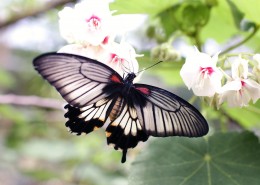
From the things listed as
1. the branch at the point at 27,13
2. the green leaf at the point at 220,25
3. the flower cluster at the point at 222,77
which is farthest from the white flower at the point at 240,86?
the branch at the point at 27,13

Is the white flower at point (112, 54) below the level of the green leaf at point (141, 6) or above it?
below

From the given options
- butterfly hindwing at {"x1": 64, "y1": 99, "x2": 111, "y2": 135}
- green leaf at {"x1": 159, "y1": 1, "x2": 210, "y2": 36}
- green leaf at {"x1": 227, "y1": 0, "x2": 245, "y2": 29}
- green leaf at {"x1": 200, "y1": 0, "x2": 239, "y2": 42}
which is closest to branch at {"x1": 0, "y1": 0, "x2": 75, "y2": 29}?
green leaf at {"x1": 200, "y1": 0, "x2": 239, "y2": 42}

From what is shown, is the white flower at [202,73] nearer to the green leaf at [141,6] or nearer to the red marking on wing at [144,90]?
the red marking on wing at [144,90]

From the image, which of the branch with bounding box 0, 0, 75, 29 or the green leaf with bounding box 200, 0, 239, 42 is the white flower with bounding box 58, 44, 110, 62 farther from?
the branch with bounding box 0, 0, 75, 29

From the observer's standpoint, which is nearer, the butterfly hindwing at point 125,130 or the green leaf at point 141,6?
the butterfly hindwing at point 125,130

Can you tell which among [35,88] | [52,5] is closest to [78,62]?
[52,5]

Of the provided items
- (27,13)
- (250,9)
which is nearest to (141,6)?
(250,9)

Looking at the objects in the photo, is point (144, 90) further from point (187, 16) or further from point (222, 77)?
point (187, 16)
